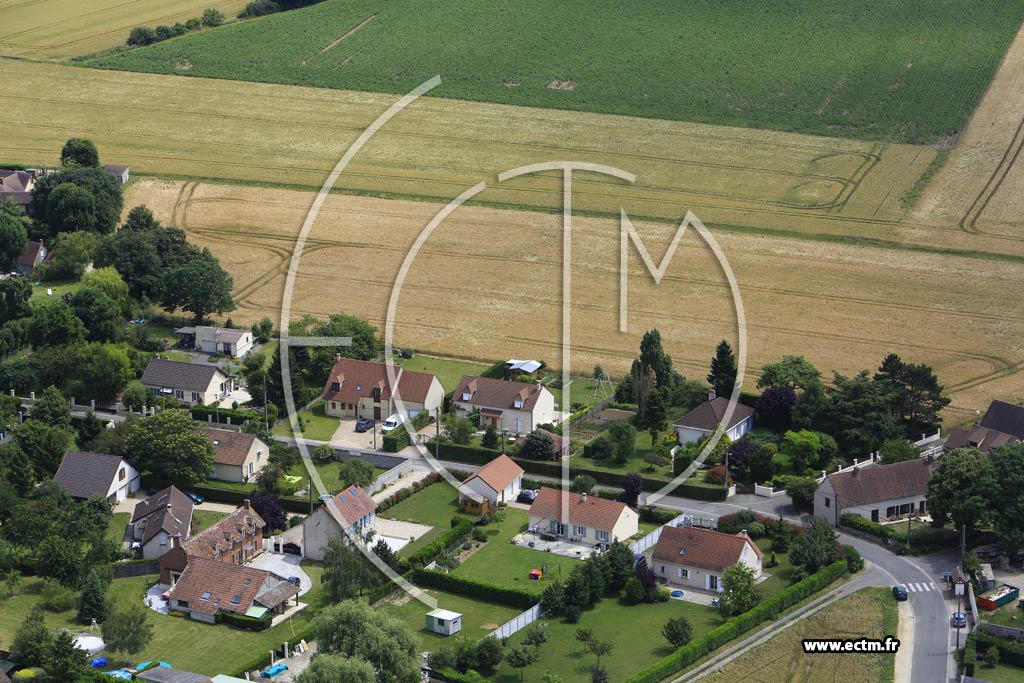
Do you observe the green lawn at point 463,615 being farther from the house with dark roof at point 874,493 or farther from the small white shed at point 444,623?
the house with dark roof at point 874,493

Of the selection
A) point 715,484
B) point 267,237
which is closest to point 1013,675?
point 715,484

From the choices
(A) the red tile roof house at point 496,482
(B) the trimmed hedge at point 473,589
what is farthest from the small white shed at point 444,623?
(A) the red tile roof house at point 496,482

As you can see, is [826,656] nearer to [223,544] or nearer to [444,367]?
[223,544]

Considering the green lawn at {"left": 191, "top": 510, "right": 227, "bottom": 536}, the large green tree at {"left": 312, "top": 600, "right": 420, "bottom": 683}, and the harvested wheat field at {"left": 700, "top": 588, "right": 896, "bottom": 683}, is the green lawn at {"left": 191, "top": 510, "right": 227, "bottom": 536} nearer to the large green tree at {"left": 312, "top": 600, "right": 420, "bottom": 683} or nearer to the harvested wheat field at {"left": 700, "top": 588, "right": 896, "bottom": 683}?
the large green tree at {"left": 312, "top": 600, "right": 420, "bottom": 683}

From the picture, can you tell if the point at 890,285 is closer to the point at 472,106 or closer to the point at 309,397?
the point at 309,397

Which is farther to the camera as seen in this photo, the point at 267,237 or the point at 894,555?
the point at 267,237

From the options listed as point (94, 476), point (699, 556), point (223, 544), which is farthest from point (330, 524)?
point (699, 556)
